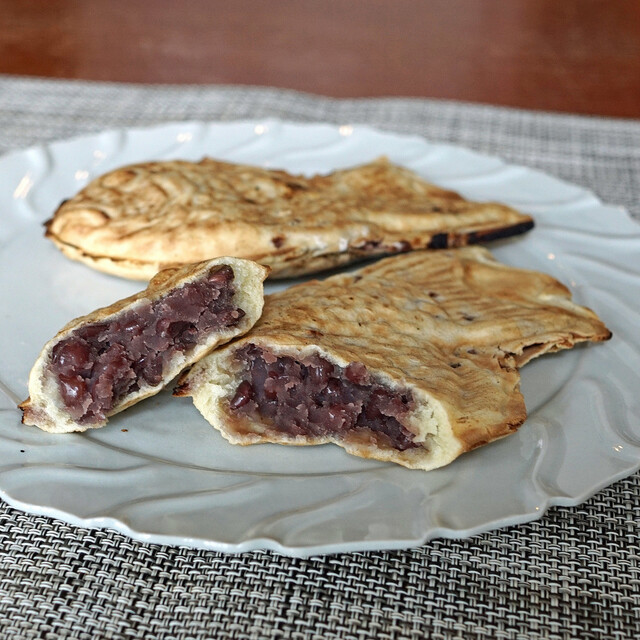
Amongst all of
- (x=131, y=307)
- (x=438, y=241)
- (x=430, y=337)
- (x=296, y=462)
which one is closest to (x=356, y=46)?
(x=438, y=241)

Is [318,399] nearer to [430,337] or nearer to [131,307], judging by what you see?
[430,337]

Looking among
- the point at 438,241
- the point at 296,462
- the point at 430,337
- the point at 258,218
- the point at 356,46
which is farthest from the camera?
the point at 356,46

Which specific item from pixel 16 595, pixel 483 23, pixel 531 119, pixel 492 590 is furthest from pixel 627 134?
pixel 16 595

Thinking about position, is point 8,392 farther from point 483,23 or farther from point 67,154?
point 483,23

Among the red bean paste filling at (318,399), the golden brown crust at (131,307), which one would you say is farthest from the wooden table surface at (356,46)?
the red bean paste filling at (318,399)

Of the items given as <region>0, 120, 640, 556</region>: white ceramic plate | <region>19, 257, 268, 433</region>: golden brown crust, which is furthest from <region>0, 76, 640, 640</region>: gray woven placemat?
<region>19, 257, 268, 433</region>: golden brown crust

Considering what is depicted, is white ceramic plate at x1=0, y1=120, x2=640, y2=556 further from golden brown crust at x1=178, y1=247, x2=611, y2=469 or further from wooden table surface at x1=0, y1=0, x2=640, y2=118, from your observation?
wooden table surface at x1=0, y1=0, x2=640, y2=118

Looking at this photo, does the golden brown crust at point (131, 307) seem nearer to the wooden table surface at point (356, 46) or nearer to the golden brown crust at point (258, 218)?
the golden brown crust at point (258, 218)
